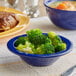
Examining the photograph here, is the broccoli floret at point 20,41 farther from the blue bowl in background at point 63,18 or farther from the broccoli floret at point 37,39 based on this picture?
the blue bowl in background at point 63,18

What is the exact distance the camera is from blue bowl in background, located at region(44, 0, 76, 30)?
44.0 inches

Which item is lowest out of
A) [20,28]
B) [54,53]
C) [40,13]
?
[40,13]

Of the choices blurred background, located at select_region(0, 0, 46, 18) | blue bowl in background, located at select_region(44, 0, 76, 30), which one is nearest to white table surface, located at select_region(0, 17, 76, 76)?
blue bowl in background, located at select_region(44, 0, 76, 30)

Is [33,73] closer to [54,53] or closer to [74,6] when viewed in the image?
[54,53]

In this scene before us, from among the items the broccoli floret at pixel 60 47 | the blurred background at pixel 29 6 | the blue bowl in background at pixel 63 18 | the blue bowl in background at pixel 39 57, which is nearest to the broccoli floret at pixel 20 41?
the blue bowl in background at pixel 39 57

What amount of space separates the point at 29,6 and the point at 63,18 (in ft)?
1.95

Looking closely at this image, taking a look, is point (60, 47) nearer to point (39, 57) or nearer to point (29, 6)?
point (39, 57)

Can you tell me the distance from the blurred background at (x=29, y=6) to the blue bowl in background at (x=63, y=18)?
0.50 m

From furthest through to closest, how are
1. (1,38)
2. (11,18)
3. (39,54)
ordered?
(11,18)
(1,38)
(39,54)

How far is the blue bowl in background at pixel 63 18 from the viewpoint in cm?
112

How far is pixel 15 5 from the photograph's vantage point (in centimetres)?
196

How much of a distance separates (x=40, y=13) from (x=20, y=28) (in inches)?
30.6

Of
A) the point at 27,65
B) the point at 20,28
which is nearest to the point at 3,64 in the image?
the point at 27,65

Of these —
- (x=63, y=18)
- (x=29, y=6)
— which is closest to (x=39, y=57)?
(x=63, y=18)
